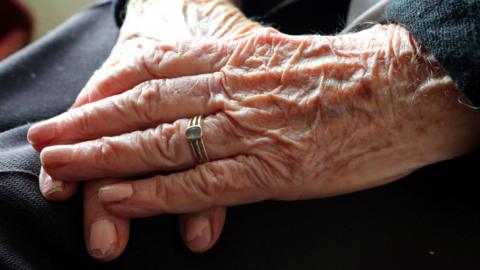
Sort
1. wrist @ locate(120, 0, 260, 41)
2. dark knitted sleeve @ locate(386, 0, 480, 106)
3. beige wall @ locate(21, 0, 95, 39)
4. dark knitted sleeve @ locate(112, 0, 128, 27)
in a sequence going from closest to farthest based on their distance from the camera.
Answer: dark knitted sleeve @ locate(386, 0, 480, 106) < wrist @ locate(120, 0, 260, 41) < dark knitted sleeve @ locate(112, 0, 128, 27) < beige wall @ locate(21, 0, 95, 39)

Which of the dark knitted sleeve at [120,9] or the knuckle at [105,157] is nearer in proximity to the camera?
the knuckle at [105,157]

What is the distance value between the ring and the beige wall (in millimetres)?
1565

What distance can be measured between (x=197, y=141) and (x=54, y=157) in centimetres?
18

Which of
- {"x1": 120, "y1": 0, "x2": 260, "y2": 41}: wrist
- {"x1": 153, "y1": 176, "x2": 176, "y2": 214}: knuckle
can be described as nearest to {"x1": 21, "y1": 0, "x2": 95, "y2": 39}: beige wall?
{"x1": 120, "y1": 0, "x2": 260, "y2": 41}: wrist

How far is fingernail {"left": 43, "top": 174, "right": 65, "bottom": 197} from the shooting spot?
62 cm

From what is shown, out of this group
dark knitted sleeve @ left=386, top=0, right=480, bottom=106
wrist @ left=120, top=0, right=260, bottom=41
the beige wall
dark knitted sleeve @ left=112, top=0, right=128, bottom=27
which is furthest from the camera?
the beige wall

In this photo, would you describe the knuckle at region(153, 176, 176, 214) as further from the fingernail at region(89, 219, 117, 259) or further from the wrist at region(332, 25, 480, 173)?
the wrist at region(332, 25, 480, 173)

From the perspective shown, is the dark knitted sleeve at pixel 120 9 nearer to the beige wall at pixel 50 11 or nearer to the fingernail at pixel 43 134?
the fingernail at pixel 43 134

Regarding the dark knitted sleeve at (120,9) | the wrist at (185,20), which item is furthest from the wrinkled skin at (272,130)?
the dark knitted sleeve at (120,9)

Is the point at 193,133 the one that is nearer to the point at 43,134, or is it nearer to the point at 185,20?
the point at 43,134

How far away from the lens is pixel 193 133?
2.14 ft

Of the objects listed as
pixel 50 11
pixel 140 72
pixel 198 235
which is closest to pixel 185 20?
pixel 140 72

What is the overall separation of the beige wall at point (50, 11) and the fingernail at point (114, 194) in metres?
1.58

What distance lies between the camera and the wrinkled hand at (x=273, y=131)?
Answer: 25.4 inches
